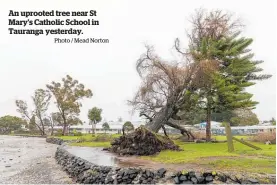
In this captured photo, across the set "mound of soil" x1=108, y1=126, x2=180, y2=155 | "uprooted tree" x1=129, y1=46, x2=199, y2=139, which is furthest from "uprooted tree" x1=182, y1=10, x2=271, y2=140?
"mound of soil" x1=108, y1=126, x2=180, y2=155

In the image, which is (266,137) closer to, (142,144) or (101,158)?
(142,144)

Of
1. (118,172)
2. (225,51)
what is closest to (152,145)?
(118,172)

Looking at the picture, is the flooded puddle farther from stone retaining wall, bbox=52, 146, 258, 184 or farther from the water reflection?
stone retaining wall, bbox=52, 146, 258, 184

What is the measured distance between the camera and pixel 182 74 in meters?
17.3

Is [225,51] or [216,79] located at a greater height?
[225,51]

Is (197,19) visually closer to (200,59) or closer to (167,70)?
(200,59)

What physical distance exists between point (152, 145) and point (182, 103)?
18.5 feet

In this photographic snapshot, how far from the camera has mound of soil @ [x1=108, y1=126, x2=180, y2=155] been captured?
43.5ft

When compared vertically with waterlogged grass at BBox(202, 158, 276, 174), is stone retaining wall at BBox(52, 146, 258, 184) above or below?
below

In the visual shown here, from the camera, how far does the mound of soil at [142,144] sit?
13.3 m

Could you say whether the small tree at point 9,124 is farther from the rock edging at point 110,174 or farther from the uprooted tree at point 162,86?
the rock edging at point 110,174

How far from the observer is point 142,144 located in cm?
1342

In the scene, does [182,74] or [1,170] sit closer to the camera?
[1,170]

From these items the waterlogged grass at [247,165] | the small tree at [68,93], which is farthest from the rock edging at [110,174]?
the small tree at [68,93]
